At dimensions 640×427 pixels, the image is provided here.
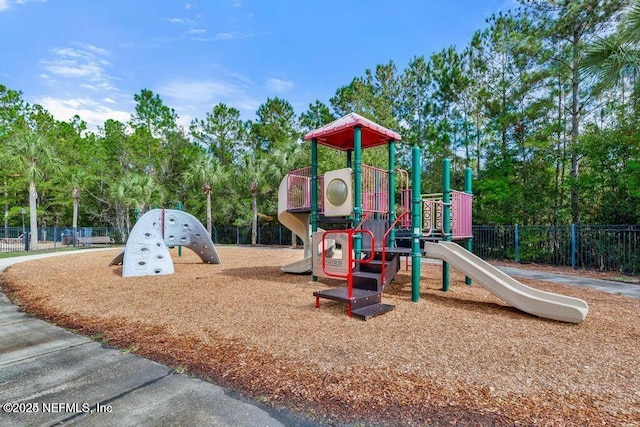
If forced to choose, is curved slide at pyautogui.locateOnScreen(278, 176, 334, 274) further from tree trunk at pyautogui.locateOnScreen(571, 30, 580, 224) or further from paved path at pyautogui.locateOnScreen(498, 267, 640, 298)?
tree trunk at pyautogui.locateOnScreen(571, 30, 580, 224)

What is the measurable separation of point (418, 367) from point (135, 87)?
41.3 metres

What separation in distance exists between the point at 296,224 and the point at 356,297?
516 centimetres

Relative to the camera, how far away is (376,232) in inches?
293

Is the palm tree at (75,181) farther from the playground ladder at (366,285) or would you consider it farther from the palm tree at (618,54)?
the palm tree at (618,54)

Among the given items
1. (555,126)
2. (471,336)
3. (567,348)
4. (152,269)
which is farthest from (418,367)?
(555,126)

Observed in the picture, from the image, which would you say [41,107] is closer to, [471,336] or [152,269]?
[152,269]

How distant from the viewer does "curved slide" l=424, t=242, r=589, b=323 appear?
15.4 feet

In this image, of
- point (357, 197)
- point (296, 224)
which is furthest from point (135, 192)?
point (357, 197)

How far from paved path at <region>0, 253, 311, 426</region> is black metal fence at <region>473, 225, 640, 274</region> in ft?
41.1

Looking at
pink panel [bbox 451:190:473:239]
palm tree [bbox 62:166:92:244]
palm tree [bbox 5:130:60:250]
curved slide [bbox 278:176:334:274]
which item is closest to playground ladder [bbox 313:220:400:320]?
pink panel [bbox 451:190:473:239]

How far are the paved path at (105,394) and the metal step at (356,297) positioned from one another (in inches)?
96.0

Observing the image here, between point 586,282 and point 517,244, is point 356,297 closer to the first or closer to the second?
point 586,282

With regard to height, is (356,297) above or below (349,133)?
below

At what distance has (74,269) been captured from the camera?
10.5 m
